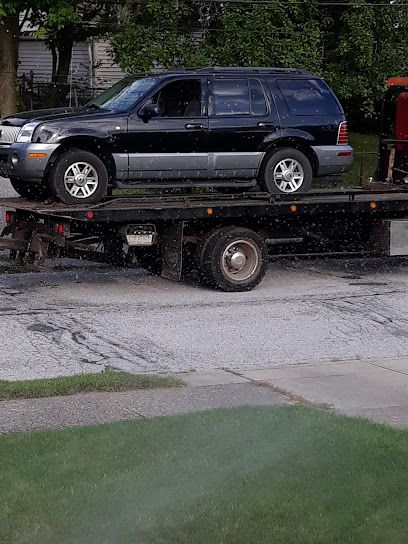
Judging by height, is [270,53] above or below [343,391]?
above

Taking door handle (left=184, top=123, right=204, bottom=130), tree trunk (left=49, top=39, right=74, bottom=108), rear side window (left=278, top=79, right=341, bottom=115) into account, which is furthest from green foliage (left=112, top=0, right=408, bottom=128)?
tree trunk (left=49, top=39, right=74, bottom=108)

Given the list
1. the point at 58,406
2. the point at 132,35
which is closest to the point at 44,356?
the point at 58,406

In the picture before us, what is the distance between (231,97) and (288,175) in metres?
1.26

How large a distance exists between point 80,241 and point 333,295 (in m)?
3.21

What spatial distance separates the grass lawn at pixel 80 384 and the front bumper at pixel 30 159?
4.38m

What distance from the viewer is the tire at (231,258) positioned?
541 inches

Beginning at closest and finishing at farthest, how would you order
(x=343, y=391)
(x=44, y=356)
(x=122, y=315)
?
(x=343, y=391) < (x=44, y=356) < (x=122, y=315)

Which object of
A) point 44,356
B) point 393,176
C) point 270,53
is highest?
point 270,53

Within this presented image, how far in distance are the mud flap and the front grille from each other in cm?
217

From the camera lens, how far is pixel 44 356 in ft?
34.0

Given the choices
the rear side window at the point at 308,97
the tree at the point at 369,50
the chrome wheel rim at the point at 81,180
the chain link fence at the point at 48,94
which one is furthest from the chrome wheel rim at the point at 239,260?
the chain link fence at the point at 48,94

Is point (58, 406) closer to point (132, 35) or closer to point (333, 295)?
point (333, 295)

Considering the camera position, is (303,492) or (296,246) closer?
(303,492)

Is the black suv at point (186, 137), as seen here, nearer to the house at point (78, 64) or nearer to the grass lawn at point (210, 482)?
the grass lawn at point (210, 482)
